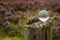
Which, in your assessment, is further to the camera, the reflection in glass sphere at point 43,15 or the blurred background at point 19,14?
the blurred background at point 19,14

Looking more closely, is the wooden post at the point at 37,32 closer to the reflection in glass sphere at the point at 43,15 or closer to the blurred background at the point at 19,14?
the reflection in glass sphere at the point at 43,15

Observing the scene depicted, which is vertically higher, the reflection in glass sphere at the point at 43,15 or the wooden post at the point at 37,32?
the reflection in glass sphere at the point at 43,15

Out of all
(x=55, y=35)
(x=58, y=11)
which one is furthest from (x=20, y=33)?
(x=58, y=11)

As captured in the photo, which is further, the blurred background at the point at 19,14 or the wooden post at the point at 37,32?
the blurred background at the point at 19,14

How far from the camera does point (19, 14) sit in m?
9.06

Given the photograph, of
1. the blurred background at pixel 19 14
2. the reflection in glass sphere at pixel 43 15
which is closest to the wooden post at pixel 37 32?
the reflection in glass sphere at pixel 43 15

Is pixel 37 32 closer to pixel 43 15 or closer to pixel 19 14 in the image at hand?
pixel 43 15

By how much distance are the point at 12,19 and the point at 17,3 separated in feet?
3.72

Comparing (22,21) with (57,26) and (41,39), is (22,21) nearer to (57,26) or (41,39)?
(57,26)

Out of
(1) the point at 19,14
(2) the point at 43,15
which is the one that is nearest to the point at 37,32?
(2) the point at 43,15

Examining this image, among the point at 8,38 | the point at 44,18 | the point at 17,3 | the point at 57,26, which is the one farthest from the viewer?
the point at 17,3

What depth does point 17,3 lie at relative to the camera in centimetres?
966

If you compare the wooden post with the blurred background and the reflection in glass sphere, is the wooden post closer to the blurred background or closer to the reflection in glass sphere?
the reflection in glass sphere

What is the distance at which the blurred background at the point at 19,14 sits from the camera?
803cm
